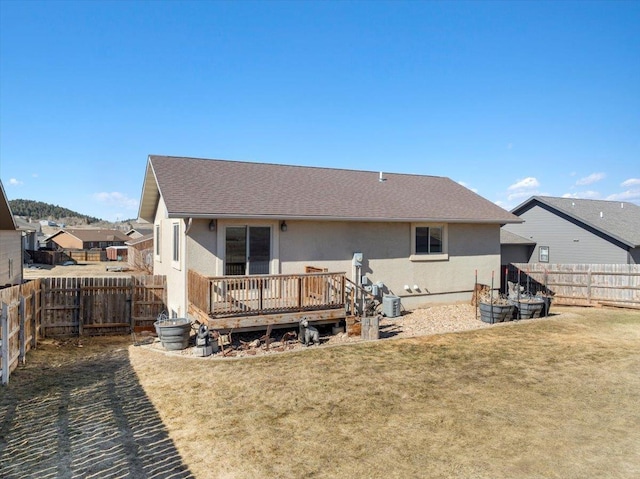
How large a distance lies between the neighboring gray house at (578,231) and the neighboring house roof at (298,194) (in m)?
8.11

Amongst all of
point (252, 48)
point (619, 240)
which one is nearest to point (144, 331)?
point (252, 48)

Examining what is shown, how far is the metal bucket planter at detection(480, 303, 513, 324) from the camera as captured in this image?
13.2 m

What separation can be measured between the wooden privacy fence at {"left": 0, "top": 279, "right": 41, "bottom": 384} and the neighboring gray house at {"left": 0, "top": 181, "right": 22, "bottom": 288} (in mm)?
5861

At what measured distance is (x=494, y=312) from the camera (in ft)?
43.3

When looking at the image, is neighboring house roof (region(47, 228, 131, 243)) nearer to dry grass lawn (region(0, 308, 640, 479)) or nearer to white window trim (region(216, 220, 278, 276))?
white window trim (region(216, 220, 278, 276))

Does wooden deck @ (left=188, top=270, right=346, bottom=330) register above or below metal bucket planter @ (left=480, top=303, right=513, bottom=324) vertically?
above

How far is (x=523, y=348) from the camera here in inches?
403

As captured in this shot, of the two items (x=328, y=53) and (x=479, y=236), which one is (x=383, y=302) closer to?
(x=479, y=236)

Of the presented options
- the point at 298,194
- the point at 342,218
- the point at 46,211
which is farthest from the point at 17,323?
the point at 46,211

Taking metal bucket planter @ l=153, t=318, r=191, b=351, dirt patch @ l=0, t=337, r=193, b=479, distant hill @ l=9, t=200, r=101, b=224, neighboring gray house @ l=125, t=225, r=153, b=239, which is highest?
distant hill @ l=9, t=200, r=101, b=224

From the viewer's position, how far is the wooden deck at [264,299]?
9.76 m

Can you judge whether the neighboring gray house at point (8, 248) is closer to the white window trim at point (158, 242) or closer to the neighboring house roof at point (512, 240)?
the white window trim at point (158, 242)

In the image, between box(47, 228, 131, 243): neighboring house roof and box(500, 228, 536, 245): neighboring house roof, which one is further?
box(47, 228, 131, 243): neighboring house roof

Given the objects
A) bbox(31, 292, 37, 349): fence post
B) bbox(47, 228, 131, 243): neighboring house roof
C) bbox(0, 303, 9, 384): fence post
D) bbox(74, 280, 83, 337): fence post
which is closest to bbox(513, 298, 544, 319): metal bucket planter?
bbox(74, 280, 83, 337): fence post
